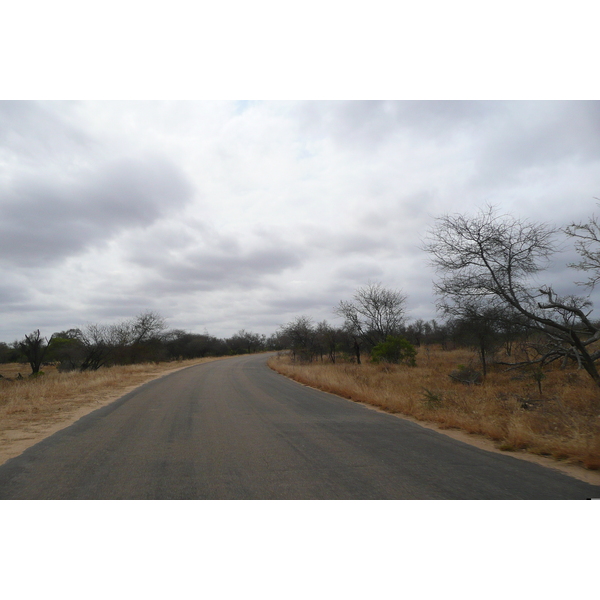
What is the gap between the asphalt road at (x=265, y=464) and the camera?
4516 millimetres

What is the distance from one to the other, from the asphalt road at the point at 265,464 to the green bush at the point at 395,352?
17554 mm

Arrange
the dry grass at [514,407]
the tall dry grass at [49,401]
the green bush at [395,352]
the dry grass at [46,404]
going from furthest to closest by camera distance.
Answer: the green bush at [395,352], the tall dry grass at [49,401], the dry grass at [46,404], the dry grass at [514,407]

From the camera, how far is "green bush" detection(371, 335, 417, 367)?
26.1m

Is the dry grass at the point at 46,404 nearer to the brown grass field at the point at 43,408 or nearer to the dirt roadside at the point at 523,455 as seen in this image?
the brown grass field at the point at 43,408

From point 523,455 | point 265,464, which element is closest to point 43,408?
point 265,464

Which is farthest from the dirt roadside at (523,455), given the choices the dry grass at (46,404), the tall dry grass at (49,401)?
the tall dry grass at (49,401)

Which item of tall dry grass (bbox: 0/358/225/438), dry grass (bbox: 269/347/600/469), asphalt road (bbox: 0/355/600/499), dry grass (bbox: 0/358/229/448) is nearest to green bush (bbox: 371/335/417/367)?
dry grass (bbox: 269/347/600/469)

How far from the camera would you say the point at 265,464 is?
557 centimetres

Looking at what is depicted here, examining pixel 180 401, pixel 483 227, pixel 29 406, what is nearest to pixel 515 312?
pixel 483 227

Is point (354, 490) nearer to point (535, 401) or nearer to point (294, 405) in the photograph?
point (294, 405)

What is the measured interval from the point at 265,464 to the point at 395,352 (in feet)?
72.6

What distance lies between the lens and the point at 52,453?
6180mm

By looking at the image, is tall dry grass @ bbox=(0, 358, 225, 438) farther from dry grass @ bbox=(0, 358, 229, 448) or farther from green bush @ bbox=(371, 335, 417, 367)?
green bush @ bbox=(371, 335, 417, 367)

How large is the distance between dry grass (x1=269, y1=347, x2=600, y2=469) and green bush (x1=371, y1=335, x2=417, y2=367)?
24.8 ft
